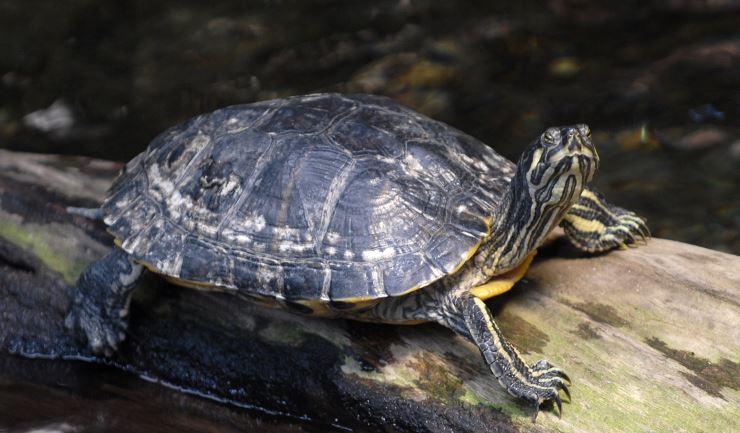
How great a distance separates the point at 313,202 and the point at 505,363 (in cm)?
115

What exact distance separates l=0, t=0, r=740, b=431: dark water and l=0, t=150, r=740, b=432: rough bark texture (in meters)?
2.04

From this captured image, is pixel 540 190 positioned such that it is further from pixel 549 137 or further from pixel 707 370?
pixel 707 370

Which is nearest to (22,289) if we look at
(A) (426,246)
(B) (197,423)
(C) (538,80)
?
(B) (197,423)

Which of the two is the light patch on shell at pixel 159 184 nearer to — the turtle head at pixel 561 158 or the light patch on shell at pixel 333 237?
the light patch on shell at pixel 333 237

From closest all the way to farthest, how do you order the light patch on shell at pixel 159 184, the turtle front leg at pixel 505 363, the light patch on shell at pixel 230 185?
the turtle front leg at pixel 505 363 → the light patch on shell at pixel 230 185 → the light patch on shell at pixel 159 184

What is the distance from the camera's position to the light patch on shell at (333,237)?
3264mm

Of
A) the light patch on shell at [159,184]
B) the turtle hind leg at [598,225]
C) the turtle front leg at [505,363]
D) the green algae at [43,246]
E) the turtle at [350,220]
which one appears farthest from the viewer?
the green algae at [43,246]

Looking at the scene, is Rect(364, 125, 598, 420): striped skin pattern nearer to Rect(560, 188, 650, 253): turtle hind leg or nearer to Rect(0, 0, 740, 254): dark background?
Rect(560, 188, 650, 253): turtle hind leg

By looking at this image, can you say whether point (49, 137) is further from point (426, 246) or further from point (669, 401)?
point (669, 401)

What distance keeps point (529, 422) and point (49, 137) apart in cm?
494

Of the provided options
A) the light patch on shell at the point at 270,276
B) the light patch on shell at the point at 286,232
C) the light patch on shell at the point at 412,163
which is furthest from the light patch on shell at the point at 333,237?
the light patch on shell at the point at 412,163

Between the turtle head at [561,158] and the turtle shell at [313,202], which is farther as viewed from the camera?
the turtle shell at [313,202]

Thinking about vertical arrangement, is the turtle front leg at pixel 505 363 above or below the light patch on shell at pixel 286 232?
below

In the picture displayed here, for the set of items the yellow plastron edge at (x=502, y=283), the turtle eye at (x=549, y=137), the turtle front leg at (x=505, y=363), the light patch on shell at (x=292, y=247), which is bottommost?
the turtle front leg at (x=505, y=363)
